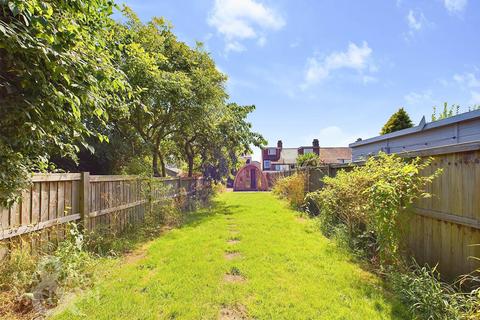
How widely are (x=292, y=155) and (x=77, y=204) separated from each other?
35.7 metres

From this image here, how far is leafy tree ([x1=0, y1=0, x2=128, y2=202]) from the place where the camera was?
2543 millimetres

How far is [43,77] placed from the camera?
2.66 metres

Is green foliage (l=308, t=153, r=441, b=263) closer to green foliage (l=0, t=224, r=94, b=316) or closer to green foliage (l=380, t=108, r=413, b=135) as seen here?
green foliage (l=0, t=224, r=94, b=316)

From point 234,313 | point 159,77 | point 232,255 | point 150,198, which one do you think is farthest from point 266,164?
point 234,313

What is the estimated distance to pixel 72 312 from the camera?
300cm

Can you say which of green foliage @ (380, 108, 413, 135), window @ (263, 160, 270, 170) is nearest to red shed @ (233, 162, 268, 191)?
window @ (263, 160, 270, 170)

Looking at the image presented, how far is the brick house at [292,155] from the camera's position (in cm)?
3709

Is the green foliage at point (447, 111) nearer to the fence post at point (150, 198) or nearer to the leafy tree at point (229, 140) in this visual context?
the leafy tree at point (229, 140)

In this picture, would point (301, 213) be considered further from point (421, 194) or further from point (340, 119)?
point (340, 119)

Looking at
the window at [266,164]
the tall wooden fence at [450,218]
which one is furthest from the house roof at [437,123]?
the window at [266,164]

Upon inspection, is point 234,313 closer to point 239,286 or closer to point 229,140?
point 239,286

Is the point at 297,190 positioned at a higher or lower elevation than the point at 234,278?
higher

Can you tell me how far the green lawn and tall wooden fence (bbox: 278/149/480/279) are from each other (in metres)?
0.86

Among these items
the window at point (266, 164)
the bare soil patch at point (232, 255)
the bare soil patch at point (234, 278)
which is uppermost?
the window at point (266, 164)
